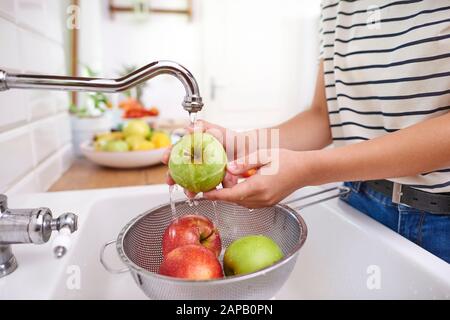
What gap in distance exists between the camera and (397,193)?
601 millimetres

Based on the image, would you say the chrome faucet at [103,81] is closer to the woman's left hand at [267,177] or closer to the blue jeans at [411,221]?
the woman's left hand at [267,177]

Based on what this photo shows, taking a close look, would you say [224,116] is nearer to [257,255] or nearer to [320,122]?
[320,122]

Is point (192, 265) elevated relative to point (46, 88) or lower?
lower

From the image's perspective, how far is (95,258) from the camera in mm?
637

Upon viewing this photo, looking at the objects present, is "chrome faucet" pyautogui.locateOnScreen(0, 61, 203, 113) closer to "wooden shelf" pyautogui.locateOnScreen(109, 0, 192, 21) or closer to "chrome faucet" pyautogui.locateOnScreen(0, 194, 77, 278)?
"chrome faucet" pyautogui.locateOnScreen(0, 194, 77, 278)

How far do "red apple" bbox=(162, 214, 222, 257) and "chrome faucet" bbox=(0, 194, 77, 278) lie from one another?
13cm

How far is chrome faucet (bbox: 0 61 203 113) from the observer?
1.32ft

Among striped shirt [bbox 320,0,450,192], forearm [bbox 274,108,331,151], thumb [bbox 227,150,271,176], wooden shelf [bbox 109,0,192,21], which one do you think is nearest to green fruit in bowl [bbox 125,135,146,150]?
forearm [bbox 274,108,331,151]

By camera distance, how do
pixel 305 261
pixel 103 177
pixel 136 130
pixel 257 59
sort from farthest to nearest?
pixel 257 59, pixel 136 130, pixel 103 177, pixel 305 261

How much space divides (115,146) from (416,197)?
2.52ft

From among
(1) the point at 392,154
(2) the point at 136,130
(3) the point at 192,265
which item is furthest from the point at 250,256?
(2) the point at 136,130

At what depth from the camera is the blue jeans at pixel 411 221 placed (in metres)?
0.58

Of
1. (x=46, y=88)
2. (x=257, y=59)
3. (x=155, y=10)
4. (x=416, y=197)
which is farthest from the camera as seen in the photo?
(x=257, y=59)

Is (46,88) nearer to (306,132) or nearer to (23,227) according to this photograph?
(23,227)
